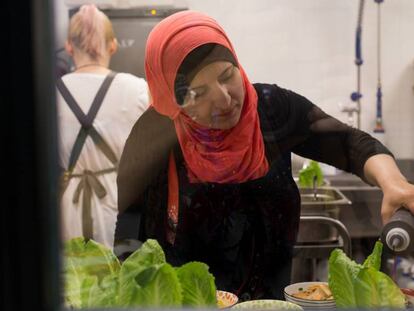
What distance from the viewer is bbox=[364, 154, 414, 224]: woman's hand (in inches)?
43.8

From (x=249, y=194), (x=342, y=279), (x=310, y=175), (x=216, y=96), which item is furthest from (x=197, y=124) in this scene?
(x=342, y=279)

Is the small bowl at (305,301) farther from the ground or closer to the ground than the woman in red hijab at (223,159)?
closer to the ground

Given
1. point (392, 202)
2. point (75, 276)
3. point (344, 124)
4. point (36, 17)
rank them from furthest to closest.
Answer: point (344, 124) → point (392, 202) → point (75, 276) → point (36, 17)

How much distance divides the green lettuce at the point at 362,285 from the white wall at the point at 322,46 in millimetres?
440

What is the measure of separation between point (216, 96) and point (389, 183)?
0.45 metres

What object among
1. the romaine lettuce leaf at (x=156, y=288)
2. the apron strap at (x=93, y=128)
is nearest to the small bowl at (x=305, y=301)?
the romaine lettuce leaf at (x=156, y=288)

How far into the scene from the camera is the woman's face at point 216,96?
109cm

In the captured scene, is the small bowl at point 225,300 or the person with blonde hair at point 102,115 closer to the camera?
the small bowl at point 225,300

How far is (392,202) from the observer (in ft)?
3.68

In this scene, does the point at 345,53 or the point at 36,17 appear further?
the point at 345,53

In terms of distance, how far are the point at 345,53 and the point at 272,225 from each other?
1.61ft

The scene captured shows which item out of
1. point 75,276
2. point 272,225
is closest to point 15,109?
point 75,276

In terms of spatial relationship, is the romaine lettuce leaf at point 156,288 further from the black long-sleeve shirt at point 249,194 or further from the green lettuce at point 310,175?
the green lettuce at point 310,175

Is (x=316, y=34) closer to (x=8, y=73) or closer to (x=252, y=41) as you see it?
(x=252, y=41)
